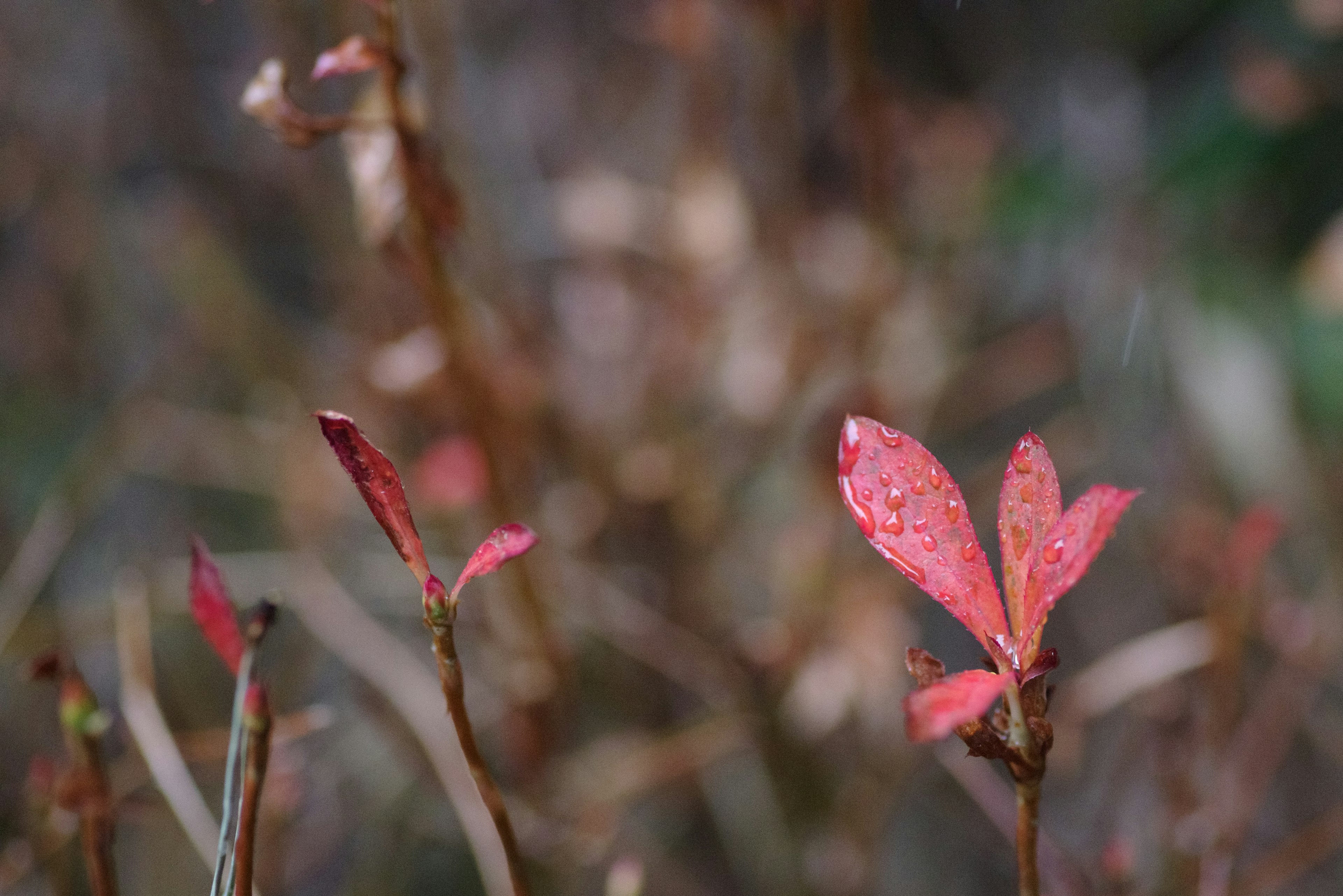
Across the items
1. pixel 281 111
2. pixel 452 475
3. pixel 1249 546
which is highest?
pixel 281 111

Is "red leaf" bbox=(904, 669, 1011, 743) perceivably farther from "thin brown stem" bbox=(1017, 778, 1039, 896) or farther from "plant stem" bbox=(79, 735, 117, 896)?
"plant stem" bbox=(79, 735, 117, 896)

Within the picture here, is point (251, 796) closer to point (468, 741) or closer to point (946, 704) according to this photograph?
point (468, 741)

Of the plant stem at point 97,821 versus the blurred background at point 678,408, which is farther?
the blurred background at point 678,408

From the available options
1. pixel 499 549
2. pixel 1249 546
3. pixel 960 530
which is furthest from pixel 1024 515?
pixel 1249 546

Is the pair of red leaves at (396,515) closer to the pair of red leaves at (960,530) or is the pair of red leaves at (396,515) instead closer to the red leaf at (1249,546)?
the pair of red leaves at (960,530)

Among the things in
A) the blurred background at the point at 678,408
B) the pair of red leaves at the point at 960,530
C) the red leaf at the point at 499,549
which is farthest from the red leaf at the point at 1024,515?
the blurred background at the point at 678,408

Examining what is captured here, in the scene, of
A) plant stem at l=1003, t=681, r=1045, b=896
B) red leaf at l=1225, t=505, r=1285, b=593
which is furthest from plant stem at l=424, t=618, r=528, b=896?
red leaf at l=1225, t=505, r=1285, b=593
